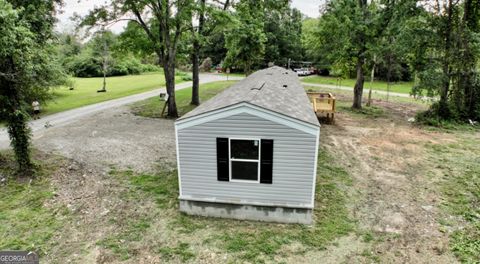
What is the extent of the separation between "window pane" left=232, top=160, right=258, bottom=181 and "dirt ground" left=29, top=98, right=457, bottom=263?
2023mm

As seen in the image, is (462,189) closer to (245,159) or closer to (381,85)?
(245,159)

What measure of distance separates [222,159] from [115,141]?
7996mm

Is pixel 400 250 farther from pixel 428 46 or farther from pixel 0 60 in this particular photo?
pixel 428 46

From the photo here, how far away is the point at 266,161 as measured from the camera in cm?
764

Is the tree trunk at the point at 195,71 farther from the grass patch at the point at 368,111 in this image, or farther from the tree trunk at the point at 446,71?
the tree trunk at the point at 446,71

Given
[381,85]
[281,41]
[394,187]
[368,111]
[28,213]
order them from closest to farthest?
[28,213], [394,187], [368,111], [381,85], [281,41]

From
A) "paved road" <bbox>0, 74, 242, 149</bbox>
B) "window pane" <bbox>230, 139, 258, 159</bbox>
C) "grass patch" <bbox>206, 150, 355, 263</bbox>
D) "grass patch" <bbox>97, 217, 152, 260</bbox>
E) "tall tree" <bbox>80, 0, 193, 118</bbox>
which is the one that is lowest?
"grass patch" <bbox>97, 217, 152, 260</bbox>

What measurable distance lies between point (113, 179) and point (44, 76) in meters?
11.3

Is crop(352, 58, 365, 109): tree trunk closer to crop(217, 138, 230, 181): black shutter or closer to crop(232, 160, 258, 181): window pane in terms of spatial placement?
crop(232, 160, 258, 181): window pane

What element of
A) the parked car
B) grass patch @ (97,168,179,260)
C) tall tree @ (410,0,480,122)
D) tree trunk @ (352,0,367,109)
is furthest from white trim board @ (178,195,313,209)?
the parked car

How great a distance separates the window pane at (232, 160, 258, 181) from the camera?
25.5 ft

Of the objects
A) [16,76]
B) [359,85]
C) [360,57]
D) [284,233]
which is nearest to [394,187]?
[284,233]

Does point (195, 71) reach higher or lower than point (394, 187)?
higher

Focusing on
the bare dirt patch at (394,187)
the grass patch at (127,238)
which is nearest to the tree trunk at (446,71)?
the bare dirt patch at (394,187)
